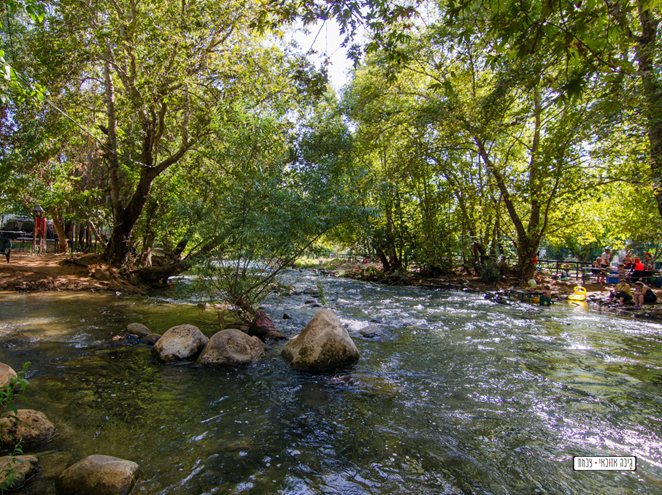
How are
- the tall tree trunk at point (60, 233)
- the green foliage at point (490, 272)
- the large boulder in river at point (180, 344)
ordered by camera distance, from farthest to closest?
the tall tree trunk at point (60, 233), the green foliage at point (490, 272), the large boulder in river at point (180, 344)

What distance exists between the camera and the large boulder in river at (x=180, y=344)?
6.45 meters

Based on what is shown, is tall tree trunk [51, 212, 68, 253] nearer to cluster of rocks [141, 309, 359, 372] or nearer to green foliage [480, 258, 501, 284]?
cluster of rocks [141, 309, 359, 372]

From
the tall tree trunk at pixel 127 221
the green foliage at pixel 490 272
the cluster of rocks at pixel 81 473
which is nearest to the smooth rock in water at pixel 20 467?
the cluster of rocks at pixel 81 473

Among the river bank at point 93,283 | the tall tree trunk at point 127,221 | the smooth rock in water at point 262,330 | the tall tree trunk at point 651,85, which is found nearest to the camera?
the tall tree trunk at point 651,85

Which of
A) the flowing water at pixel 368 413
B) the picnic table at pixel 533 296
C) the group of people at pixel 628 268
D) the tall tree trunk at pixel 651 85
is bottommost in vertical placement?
the flowing water at pixel 368 413

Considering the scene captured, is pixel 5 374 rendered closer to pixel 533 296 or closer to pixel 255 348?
pixel 255 348

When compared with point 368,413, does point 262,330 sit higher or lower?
higher

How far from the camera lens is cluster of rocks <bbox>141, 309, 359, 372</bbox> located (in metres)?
6.30

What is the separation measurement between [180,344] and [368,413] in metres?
3.51

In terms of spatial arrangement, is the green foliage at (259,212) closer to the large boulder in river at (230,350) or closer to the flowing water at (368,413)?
the flowing water at (368,413)

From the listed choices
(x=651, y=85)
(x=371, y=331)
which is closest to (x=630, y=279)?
(x=651, y=85)

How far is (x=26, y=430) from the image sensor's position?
147 inches

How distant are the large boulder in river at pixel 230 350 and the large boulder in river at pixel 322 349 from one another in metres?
0.56

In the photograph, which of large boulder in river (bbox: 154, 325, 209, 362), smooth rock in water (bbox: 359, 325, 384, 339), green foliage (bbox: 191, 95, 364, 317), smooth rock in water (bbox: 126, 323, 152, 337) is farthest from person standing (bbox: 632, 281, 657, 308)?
smooth rock in water (bbox: 126, 323, 152, 337)
